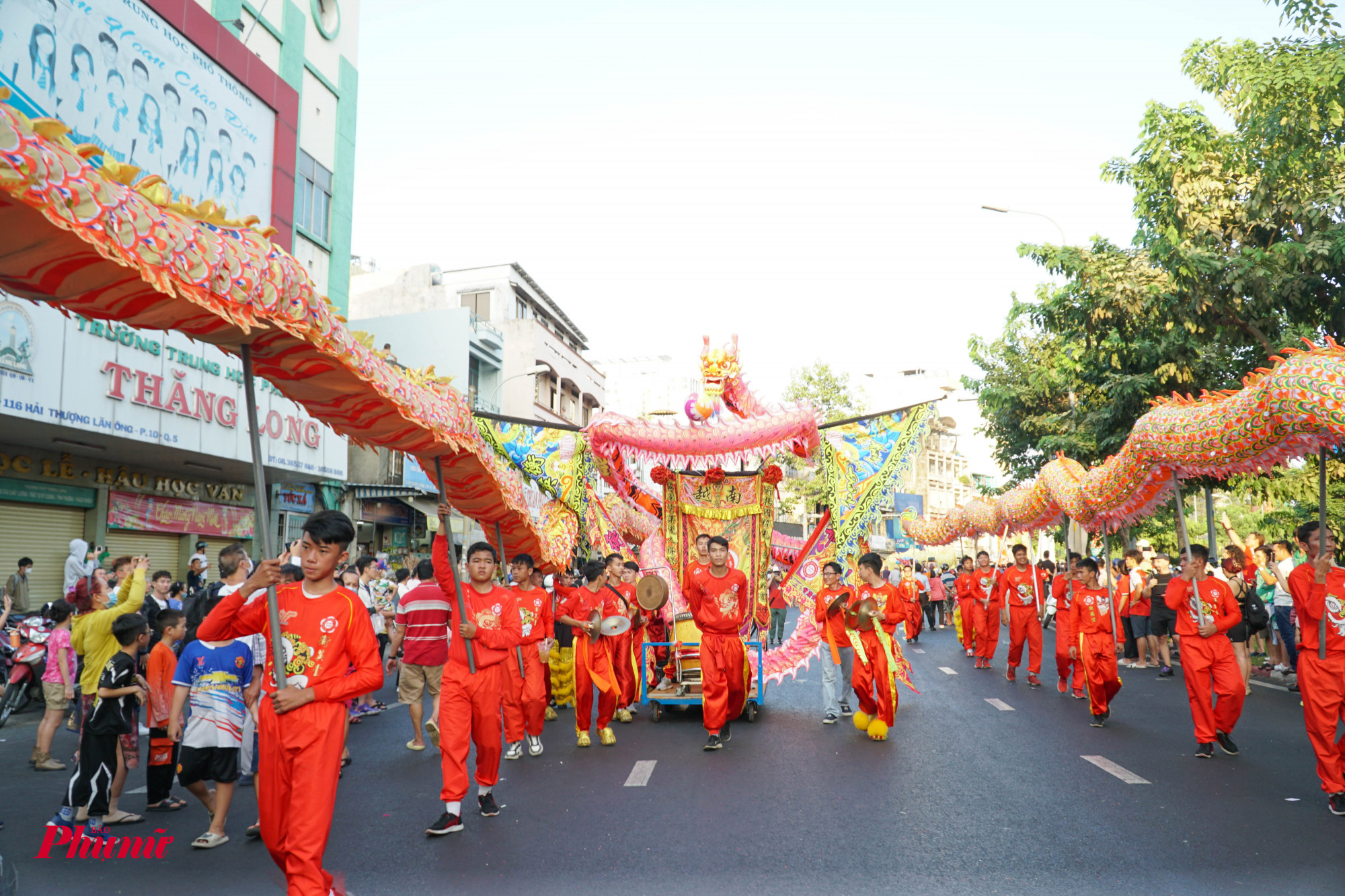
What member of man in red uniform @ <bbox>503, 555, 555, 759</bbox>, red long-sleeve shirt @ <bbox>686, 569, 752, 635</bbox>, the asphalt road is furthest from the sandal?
red long-sleeve shirt @ <bbox>686, 569, 752, 635</bbox>

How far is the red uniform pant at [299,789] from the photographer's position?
4039 millimetres

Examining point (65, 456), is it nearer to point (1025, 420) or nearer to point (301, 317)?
point (301, 317)

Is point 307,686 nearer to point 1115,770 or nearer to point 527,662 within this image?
point 527,662

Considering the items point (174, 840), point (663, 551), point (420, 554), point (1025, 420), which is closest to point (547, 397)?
point (420, 554)

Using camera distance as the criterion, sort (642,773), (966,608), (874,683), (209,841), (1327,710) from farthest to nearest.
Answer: (966,608) < (874,683) < (642,773) < (1327,710) < (209,841)

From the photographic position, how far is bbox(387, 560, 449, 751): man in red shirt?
8.49m

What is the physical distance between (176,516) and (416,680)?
13005mm

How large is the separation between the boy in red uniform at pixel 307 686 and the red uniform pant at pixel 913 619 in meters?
13.7

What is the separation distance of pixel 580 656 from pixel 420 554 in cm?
2185

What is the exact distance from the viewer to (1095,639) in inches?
388

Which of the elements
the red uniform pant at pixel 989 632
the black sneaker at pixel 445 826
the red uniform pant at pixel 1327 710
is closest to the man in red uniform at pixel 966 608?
the red uniform pant at pixel 989 632

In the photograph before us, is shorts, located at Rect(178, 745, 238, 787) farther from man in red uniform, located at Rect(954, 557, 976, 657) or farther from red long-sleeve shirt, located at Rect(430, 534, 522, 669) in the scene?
man in red uniform, located at Rect(954, 557, 976, 657)

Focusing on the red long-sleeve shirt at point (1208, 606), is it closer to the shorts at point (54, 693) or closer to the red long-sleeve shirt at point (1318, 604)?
the red long-sleeve shirt at point (1318, 604)

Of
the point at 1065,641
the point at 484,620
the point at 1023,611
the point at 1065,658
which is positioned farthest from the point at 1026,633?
the point at 484,620
